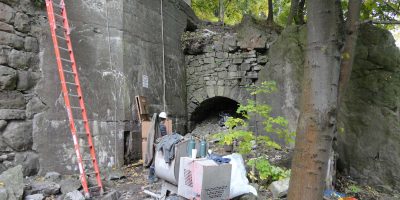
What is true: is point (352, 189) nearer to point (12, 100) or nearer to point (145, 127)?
point (145, 127)

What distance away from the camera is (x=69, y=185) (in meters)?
4.57

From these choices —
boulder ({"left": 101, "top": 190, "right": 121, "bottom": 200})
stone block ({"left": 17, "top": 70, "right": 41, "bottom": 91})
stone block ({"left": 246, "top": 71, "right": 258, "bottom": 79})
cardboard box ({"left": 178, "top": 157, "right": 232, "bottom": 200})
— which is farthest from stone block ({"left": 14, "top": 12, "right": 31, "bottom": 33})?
stone block ({"left": 246, "top": 71, "right": 258, "bottom": 79})

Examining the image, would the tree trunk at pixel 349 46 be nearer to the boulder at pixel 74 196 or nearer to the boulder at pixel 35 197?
the boulder at pixel 74 196

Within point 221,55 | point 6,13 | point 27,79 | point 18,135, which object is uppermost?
point 6,13

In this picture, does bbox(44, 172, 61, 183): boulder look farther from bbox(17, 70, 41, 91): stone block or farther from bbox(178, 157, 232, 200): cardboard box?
bbox(178, 157, 232, 200): cardboard box

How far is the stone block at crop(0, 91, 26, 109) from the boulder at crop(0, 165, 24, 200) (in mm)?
1160

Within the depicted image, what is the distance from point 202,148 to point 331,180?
2371 millimetres

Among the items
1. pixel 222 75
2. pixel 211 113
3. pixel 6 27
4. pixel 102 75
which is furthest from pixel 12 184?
pixel 211 113

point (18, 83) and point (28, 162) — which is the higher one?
point (18, 83)

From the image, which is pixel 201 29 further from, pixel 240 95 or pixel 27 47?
pixel 27 47

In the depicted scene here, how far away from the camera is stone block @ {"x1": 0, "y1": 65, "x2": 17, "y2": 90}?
4.93 meters

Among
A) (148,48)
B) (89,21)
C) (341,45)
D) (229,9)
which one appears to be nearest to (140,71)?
(148,48)

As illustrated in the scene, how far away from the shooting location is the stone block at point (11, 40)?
4.99 meters

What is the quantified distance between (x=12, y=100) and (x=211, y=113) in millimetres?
6112
